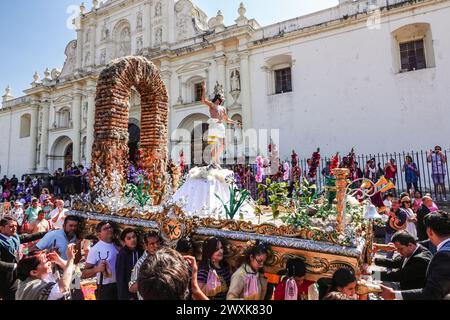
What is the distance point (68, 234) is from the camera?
4.06 m

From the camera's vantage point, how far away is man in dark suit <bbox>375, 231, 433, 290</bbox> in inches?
120

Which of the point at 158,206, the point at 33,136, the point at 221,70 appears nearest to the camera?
the point at 158,206

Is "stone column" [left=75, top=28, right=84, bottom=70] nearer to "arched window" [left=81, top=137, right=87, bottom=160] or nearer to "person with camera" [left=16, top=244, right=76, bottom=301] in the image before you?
"arched window" [left=81, top=137, right=87, bottom=160]

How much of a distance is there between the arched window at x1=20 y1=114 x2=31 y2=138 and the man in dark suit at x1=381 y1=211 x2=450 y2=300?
2848 centimetres

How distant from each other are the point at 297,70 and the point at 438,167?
7.41 m

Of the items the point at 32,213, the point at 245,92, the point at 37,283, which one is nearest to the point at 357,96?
the point at 245,92

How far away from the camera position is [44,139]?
2212 cm

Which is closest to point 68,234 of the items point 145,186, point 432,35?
point 145,186

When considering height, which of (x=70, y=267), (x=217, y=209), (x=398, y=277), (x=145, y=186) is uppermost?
(x=145, y=186)

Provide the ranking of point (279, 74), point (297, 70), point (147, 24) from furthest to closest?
point (147, 24) < point (279, 74) < point (297, 70)

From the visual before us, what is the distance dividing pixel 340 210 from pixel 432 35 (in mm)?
12849

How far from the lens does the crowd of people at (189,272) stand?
199 centimetres

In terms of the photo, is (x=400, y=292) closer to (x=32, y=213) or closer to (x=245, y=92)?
(x=32, y=213)
